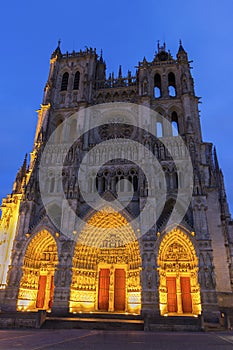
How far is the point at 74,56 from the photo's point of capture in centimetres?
2867

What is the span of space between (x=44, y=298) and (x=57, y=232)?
15.7 ft

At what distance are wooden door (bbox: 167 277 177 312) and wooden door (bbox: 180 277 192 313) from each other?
0.52 metres

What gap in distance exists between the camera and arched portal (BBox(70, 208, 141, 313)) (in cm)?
1756

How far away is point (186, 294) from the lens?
57.8 ft

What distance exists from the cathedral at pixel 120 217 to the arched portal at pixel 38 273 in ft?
0.23

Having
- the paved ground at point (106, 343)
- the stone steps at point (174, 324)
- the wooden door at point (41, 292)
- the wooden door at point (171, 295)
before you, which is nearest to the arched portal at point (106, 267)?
the wooden door at point (171, 295)

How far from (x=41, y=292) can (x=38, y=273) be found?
1.32 metres

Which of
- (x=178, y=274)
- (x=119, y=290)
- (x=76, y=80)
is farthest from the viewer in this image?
(x=76, y=80)

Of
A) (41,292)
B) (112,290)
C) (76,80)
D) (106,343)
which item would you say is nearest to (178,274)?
(112,290)

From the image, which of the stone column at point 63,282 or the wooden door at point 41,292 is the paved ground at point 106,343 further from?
the wooden door at point 41,292

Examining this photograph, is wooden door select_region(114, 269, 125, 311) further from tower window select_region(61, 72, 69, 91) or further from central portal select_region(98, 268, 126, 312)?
tower window select_region(61, 72, 69, 91)

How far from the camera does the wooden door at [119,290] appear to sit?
1808cm

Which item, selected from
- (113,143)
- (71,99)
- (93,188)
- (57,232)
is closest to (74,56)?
(71,99)

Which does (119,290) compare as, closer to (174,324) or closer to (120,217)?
(120,217)
